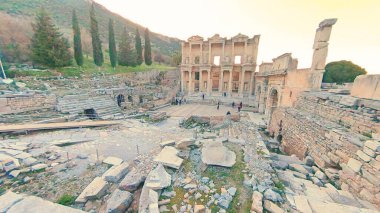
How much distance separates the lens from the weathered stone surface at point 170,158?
461cm

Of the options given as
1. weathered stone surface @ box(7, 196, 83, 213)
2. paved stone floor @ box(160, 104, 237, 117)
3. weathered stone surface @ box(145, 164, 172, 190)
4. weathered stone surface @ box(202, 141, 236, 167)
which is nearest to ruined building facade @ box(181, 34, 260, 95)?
paved stone floor @ box(160, 104, 237, 117)

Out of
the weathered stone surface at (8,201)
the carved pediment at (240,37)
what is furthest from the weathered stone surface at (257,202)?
the carved pediment at (240,37)

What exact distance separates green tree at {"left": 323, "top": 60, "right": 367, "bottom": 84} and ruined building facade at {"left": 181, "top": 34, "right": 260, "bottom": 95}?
14.4 metres

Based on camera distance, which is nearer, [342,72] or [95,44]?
[95,44]

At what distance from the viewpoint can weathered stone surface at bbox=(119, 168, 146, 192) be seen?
3955mm

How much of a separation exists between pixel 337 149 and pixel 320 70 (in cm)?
621

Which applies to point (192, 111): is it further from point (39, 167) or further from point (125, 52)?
point (125, 52)

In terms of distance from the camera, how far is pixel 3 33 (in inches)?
803

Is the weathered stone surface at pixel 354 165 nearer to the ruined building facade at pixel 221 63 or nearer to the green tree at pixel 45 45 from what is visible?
the ruined building facade at pixel 221 63

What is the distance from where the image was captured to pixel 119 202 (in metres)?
3.44

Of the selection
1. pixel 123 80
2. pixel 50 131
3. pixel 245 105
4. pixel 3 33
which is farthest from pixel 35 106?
pixel 245 105

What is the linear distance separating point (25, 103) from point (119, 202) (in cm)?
1316

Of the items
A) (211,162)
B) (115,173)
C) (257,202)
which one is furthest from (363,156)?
(115,173)

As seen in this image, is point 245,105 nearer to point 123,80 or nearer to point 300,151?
point 300,151
